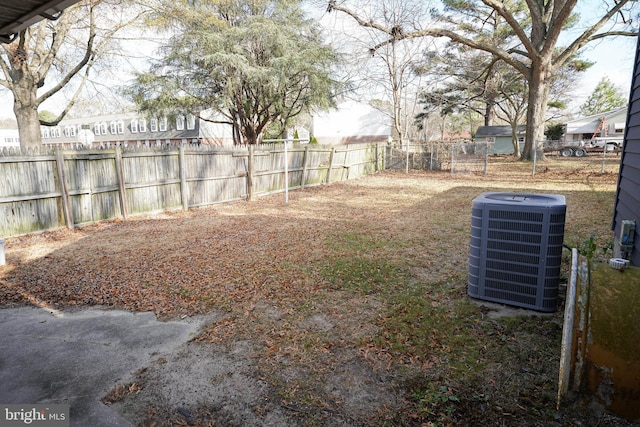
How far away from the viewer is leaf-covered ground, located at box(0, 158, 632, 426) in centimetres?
233

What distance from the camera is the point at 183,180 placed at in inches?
389

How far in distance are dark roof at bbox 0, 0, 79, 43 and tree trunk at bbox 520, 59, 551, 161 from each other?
1788 cm

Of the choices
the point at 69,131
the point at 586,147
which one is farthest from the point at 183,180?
the point at 69,131

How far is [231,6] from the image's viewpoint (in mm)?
18578

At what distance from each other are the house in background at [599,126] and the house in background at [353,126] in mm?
19176

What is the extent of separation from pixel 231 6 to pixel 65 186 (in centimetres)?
1498

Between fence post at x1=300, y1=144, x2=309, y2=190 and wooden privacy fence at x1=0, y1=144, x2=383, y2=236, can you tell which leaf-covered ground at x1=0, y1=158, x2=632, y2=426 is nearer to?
wooden privacy fence at x1=0, y1=144, x2=383, y2=236

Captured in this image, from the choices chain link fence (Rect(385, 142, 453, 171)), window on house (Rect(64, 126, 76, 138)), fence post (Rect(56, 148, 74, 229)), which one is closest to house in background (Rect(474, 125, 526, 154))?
chain link fence (Rect(385, 142, 453, 171))

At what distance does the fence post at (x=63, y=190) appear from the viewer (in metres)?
7.45

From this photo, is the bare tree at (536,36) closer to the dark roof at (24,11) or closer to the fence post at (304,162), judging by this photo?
the fence post at (304,162)

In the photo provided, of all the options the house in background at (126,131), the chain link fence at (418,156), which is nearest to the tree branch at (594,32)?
the chain link fence at (418,156)

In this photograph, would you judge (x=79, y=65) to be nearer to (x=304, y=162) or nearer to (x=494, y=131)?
(x=304, y=162)

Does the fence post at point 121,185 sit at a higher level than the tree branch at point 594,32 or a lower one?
lower

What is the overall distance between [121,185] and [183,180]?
64.8 inches
